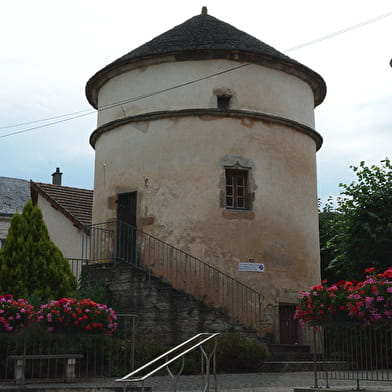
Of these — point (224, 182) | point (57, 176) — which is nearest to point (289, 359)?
point (224, 182)

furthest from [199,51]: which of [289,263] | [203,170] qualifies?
[289,263]

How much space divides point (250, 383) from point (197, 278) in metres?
5.00

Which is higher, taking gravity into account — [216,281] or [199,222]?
[199,222]

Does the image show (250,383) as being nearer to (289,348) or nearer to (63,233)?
(289,348)

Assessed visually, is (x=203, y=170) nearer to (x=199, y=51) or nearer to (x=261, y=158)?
(x=261, y=158)

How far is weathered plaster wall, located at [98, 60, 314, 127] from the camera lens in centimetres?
1906

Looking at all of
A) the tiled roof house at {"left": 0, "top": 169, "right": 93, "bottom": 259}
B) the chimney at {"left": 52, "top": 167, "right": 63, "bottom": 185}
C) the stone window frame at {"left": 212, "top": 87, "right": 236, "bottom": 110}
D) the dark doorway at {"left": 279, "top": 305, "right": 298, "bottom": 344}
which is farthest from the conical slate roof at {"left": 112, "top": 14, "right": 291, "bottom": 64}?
the chimney at {"left": 52, "top": 167, "right": 63, "bottom": 185}

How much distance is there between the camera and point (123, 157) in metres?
19.5

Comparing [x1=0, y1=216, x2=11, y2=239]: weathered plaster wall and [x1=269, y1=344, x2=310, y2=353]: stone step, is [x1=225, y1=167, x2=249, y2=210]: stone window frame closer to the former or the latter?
[x1=269, y1=344, x2=310, y2=353]: stone step

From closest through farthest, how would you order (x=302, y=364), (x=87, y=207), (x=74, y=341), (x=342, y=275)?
(x=74, y=341), (x=302, y=364), (x=342, y=275), (x=87, y=207)

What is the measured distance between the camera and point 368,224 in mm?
20125

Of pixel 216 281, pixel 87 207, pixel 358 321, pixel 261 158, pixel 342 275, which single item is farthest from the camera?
pixel 87 207

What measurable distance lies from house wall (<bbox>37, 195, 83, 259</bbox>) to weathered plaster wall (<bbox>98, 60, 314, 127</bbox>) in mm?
6581

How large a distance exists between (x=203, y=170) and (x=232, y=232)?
185 cm
